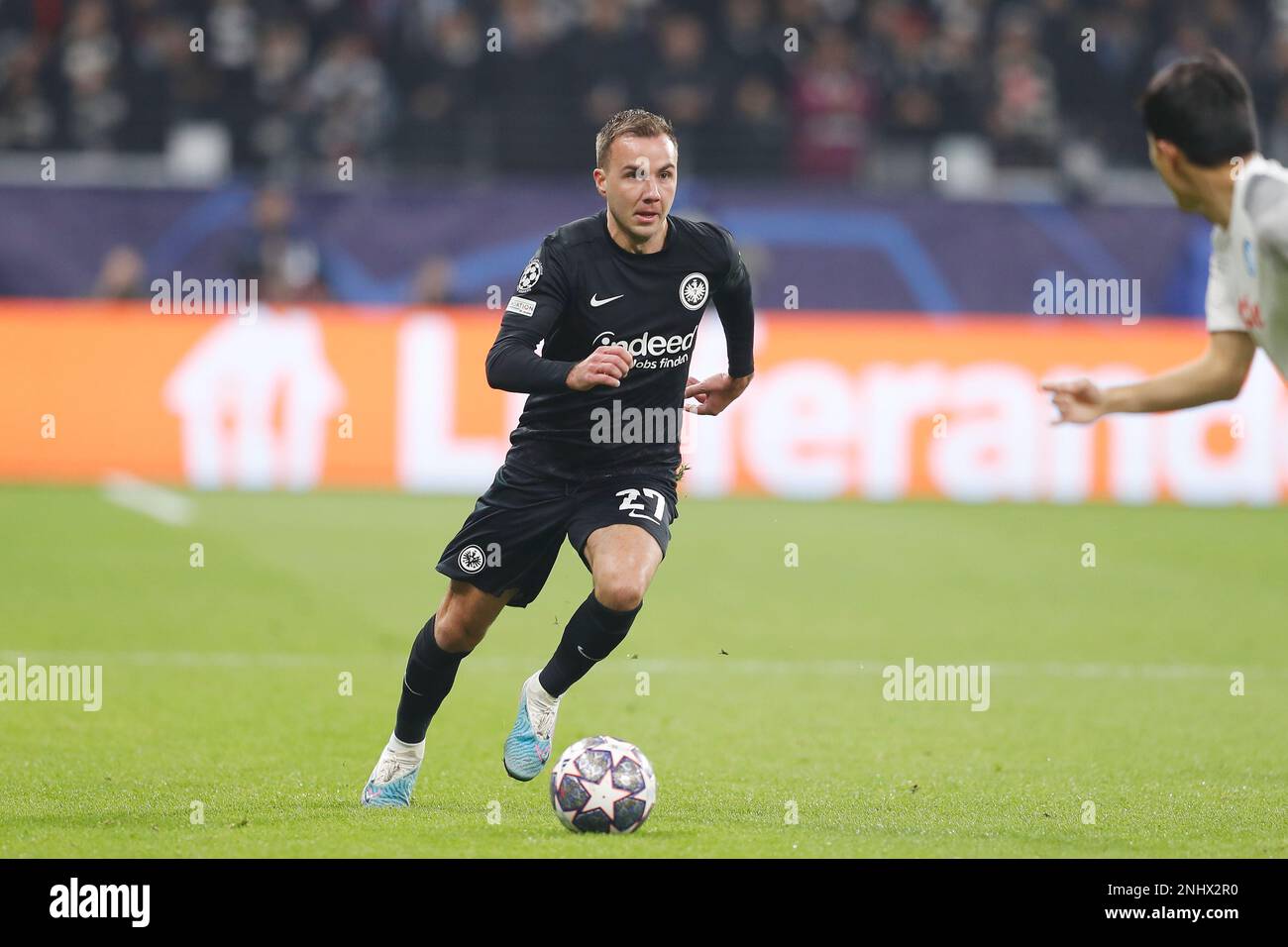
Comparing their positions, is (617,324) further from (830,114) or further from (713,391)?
(830,114)

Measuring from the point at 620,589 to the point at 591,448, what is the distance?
66 cm

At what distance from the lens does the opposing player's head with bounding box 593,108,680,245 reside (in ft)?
21.1

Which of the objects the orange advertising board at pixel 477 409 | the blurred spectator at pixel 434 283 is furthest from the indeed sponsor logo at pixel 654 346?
the blurred spectator at pixel 434 283

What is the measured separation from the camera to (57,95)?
20.3m

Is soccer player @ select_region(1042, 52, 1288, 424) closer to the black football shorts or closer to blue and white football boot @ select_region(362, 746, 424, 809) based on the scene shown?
the black football shorts

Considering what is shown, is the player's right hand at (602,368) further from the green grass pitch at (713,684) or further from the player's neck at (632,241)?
the green grass pitch at (713,684)

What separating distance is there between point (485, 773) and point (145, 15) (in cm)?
1612

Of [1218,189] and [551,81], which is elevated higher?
[551,81]

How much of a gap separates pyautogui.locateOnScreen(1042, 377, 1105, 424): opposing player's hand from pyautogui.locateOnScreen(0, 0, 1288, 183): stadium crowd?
14855mm

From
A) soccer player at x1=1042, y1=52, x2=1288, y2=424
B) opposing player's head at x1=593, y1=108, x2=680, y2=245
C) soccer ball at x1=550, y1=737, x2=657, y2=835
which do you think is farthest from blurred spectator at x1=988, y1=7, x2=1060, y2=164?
soccer ball at x1=550, y1=737, x2=657, y2=835

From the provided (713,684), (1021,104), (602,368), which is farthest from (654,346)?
(1021,104)

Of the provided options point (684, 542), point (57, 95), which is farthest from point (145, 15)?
point (684, 542)

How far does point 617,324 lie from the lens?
21.7ft
